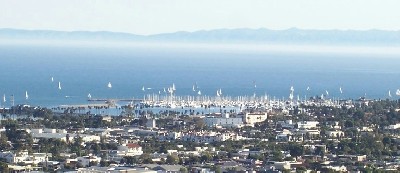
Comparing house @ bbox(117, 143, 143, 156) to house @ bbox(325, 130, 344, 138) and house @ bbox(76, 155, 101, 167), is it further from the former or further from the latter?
house @ bbox(325, 130, 344, 138)

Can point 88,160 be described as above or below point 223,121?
below

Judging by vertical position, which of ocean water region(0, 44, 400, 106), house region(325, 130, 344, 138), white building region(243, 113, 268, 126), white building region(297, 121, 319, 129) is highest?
ocean water region(0, 44, 400, 106)

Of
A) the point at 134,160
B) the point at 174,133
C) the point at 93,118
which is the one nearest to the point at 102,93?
the point at 93,118

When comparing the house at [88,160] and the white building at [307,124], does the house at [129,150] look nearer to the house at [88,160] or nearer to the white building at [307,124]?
the house at [88,160]

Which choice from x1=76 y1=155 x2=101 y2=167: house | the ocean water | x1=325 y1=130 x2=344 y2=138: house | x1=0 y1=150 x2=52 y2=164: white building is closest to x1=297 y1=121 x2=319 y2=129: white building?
x1=325 y1=130 x2=344 y2=138: house

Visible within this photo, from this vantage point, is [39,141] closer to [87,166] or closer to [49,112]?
[87,166]

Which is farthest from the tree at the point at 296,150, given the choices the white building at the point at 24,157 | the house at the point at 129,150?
the white building at the point at 24,157

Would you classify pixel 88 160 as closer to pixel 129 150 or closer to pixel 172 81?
pixel 129 150

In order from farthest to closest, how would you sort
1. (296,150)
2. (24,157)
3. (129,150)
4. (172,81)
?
(172,81) → (296,150) → (129,150) → (24,157)

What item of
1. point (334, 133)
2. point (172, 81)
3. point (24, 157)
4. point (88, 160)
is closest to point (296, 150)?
point (88, 160)

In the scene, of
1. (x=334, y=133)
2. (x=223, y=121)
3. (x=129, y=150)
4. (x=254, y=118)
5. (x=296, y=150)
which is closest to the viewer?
(x=129, y=150)

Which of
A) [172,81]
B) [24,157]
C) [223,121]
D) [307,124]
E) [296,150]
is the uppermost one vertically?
[172,81]
